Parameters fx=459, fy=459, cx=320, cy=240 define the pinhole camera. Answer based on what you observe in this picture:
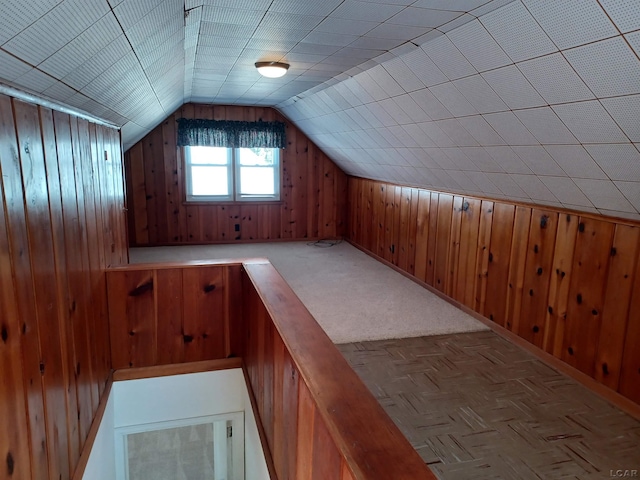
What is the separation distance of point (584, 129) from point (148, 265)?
262cm

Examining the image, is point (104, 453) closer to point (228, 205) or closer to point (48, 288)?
point (48, 288)

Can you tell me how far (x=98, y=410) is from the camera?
8.76ft

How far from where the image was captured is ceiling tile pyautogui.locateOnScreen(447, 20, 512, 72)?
6.92 feet

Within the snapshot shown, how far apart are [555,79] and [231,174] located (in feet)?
16.4

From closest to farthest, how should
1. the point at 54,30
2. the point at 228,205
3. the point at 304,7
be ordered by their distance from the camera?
1. the point at 54,30
2. the point at 304,7
3. the point at 228,205

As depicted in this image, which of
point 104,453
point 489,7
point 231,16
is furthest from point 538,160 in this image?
point 104,453

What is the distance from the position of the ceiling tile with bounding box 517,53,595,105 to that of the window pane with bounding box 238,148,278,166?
4.78m

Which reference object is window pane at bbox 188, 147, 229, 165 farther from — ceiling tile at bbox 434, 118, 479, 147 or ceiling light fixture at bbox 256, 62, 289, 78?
ceiling tile at bbox 434, 118, 479, 147

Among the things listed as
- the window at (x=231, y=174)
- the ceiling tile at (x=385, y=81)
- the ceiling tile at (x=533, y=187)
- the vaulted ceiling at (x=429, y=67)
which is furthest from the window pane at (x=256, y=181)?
the ceiling tile at (x=533, y=187)

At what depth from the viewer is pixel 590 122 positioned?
2.10 meters

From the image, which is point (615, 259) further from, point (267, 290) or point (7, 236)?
point (7, 236)

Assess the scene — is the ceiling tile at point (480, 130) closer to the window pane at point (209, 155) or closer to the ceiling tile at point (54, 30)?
the ceiling tile at point (54, 30)

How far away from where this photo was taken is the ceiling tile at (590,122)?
201cm

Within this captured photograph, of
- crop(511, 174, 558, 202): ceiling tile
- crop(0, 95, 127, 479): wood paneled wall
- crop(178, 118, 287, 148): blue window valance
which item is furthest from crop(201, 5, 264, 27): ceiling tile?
crop(178, 118, 287, 148): blue window valance
